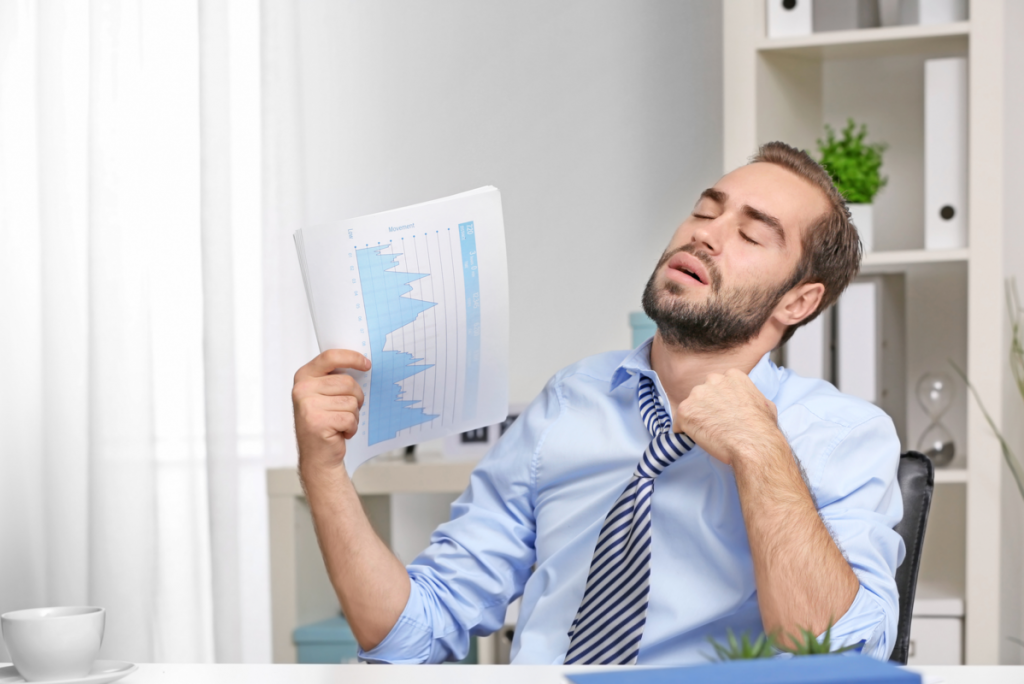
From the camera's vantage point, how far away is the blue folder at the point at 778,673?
1.79 feet

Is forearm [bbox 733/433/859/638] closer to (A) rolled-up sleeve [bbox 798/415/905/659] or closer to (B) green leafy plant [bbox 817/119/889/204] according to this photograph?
(A) rolled-up sleeve [bbox 798/415/905/659]

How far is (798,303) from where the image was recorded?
137 cm

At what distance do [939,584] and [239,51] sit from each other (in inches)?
72.8

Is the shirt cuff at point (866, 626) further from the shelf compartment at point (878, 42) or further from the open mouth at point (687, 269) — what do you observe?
the shelf compartment at point (878, 42)

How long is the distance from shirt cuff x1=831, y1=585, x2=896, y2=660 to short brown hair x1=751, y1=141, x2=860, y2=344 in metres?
0.46

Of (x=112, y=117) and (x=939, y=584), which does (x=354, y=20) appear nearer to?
(x=112, y=117)

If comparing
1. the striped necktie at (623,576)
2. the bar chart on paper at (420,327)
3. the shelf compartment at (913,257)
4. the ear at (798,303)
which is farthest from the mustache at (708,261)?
the shelf compartment at (913,257)

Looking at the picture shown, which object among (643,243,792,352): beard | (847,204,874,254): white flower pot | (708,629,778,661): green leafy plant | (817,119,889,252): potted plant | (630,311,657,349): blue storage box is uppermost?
(817,119,889,252): potted plant

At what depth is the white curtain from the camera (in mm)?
1259

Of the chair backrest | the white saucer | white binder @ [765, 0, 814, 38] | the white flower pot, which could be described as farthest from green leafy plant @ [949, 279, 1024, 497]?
the white saucer

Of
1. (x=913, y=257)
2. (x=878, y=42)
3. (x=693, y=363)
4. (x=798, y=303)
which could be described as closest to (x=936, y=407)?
(x=913, y=257)

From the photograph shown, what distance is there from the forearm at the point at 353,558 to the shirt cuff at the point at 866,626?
0.50 metres

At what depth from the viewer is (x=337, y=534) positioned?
3.87 feet

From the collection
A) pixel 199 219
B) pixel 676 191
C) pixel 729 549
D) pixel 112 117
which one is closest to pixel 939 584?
pixel 676 191
